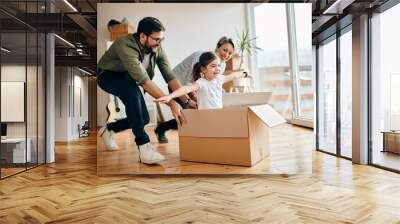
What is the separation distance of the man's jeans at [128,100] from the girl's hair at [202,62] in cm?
73

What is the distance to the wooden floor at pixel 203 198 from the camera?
10.1 feet

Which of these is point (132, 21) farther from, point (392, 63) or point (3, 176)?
point (392, 63)

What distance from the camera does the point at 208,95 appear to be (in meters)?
4.98

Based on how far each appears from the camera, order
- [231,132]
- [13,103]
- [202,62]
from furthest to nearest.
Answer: [13,103] → [202,62] → [231,132]

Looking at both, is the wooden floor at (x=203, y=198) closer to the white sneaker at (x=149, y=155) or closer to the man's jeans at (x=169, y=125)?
the white sneaker at (x=149, y=155)

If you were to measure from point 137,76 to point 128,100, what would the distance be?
32 centimetres

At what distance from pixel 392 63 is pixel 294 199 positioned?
298 cm

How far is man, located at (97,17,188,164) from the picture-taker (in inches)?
190

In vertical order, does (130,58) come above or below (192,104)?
above

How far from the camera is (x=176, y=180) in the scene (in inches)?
186

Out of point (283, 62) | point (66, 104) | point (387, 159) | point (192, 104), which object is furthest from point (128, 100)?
point (66, 104)

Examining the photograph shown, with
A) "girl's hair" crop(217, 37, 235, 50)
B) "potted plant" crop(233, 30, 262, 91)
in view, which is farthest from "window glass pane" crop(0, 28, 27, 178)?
"potted plant" crop(233, 30, 262, 91)

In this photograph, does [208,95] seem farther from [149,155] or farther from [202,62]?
[149,155]

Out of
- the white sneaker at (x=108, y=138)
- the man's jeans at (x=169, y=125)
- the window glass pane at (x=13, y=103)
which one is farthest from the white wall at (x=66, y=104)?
the man's jeans at (x=169, y=125)
